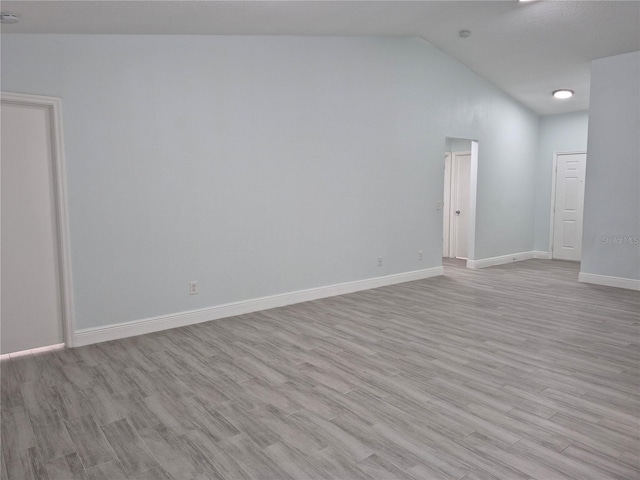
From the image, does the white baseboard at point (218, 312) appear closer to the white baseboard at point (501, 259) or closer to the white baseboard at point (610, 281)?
the white baseboard at point (501, 259)

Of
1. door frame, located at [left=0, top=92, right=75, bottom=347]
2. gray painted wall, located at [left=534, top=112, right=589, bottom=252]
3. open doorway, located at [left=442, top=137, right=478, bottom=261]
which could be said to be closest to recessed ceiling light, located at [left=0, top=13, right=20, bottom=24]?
door frame, located at [left=0, top=92, right=75, bottom=347]

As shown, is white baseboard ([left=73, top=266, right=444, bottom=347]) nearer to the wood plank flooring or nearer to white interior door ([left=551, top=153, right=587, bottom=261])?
the wood plank flooring

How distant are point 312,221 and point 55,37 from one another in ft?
9.46

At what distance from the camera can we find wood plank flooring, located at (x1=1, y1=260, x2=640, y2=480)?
2.05 metres

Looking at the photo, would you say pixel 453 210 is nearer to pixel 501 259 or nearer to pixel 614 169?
pixel 501 259

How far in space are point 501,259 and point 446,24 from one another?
4.27 m

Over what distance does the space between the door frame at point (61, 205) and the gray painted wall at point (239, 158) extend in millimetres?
59

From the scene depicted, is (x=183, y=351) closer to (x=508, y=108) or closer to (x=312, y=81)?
(x=312, y=81)

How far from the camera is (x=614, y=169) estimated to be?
568 centimetres

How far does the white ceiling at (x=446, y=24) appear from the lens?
309 cm

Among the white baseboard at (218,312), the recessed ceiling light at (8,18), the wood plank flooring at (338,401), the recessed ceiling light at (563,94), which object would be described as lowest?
the wood plank flooring at (338,401)

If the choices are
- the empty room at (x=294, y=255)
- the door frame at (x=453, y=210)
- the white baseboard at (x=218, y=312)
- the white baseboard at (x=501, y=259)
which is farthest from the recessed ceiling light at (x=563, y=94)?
the white baseboard at (x=218, y=312)

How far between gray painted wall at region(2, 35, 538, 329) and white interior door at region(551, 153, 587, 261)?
107 inches

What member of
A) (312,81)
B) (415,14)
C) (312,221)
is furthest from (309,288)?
(415,14)
